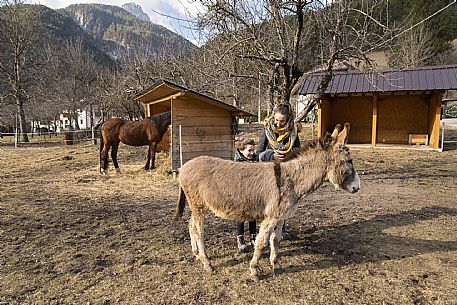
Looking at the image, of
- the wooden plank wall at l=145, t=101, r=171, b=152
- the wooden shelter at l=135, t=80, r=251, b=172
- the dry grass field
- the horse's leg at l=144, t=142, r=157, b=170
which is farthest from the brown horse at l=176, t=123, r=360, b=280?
the wooden plank wall at l=145, t=101, r=171, b=152

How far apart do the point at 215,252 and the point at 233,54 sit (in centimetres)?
501

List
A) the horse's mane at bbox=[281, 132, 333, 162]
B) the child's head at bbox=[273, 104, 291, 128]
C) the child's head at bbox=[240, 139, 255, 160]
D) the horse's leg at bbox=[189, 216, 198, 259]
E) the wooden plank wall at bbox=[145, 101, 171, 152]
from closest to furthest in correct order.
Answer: the horse's mane at bbox=[281, 132, 333, 162] → the horse's leg at bbox=[189, 216, 198, 259] → the child's head at bbox=[273, 104, 291, 128] → the child's head at bbox=[240, 139, 255, 160] → the wooden plank wall at bbox=[145, 101, 171, 152]

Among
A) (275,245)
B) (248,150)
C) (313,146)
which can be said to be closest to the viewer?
(313,146)

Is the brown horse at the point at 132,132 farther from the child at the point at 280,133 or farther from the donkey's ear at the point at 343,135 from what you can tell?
the donkey's ear at the point at 343,135

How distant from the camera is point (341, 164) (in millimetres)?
3590

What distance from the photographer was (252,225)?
448cm

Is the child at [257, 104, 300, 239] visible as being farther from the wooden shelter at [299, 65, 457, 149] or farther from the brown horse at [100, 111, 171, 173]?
the wooden shelter at [299, 65, 457, 149]

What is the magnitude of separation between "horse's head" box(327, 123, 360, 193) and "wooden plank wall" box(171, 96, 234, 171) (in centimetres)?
640

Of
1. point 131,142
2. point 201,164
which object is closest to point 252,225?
point 201,164

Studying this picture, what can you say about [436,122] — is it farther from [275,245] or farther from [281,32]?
[275,245]

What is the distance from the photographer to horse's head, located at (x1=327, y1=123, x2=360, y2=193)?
359cm

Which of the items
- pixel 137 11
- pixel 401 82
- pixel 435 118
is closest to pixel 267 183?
pixel 401 82

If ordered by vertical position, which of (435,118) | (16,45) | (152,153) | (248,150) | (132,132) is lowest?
(152,153)

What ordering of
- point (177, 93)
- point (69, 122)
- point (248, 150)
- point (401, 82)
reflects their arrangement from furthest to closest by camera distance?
point (69, 122), point (401, 82), point (177, 93), point (248, 150)
